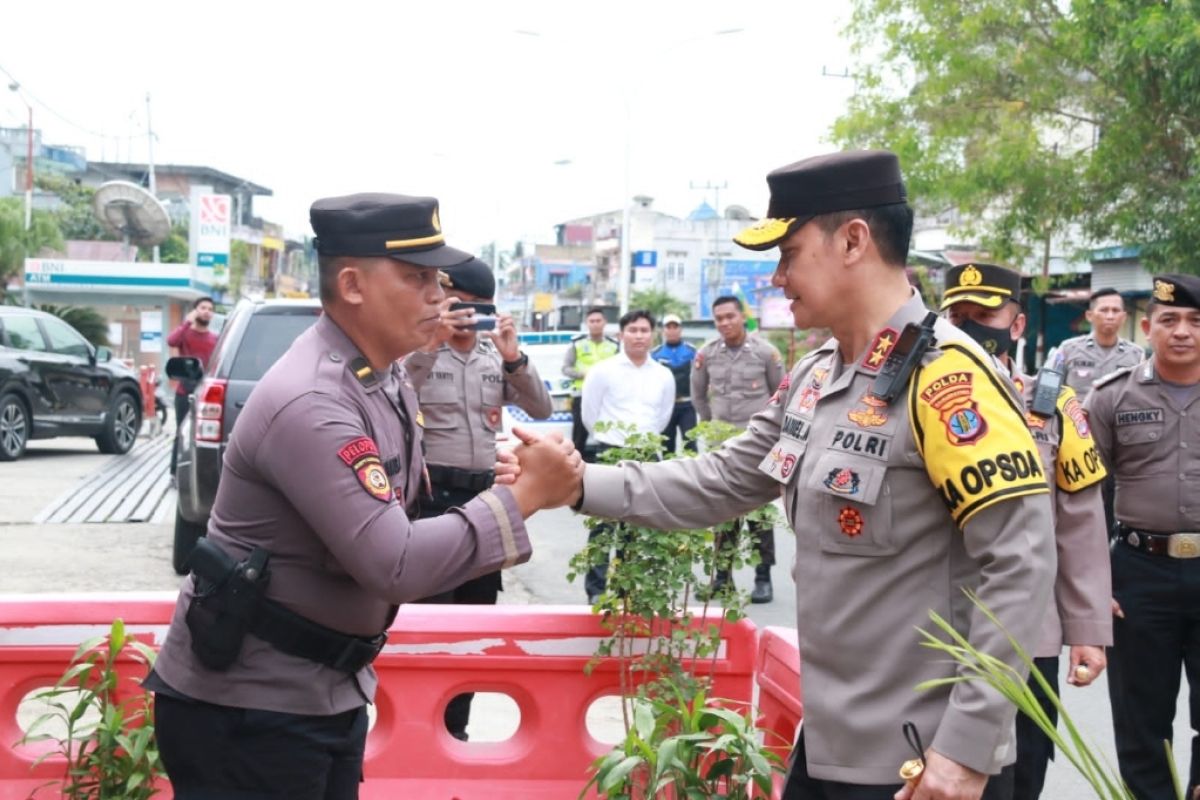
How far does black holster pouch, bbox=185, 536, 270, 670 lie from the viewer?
277 centimetres

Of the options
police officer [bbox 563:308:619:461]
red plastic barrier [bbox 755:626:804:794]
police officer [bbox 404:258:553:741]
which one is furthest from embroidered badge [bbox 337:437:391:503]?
police officer [bbox 563:308:619:461]

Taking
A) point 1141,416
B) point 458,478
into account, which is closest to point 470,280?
point 458,478

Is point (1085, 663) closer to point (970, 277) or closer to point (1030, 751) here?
point (1030, 751)

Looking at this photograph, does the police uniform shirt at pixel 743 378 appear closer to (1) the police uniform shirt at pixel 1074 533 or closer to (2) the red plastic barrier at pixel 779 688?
(2) the red plastic barrier at pixel 779 688

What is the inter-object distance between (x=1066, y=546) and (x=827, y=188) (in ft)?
5.63

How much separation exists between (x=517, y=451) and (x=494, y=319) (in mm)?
3365

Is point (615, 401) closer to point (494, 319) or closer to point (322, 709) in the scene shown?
point (494, 319)

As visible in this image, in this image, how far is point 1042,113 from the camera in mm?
20203

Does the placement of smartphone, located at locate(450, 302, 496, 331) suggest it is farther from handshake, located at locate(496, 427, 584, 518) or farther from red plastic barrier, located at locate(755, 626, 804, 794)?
handshake, located at locate(496, 427, 584, 518)

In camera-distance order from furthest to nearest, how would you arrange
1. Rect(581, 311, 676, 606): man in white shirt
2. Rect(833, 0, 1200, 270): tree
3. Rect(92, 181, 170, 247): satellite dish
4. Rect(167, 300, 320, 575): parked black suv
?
1. Rect(92, 181, 170, 247): satellite dish
2. Rect(833, 0, 1200, 270): tree
3. Rect(581, 311, 676, 606): man in white shirt
4. Rect(167, 300, 320, 575): parked black suv

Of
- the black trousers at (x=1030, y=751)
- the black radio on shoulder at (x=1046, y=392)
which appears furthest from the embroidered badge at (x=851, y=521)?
the black radio on shoulder at (x=1046, y=392)

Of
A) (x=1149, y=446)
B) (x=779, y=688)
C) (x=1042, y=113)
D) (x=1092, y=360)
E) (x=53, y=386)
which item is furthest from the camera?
(x=1042, y=113)

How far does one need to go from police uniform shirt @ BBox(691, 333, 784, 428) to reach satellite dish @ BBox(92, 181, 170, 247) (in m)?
42.1

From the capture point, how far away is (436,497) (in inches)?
244
